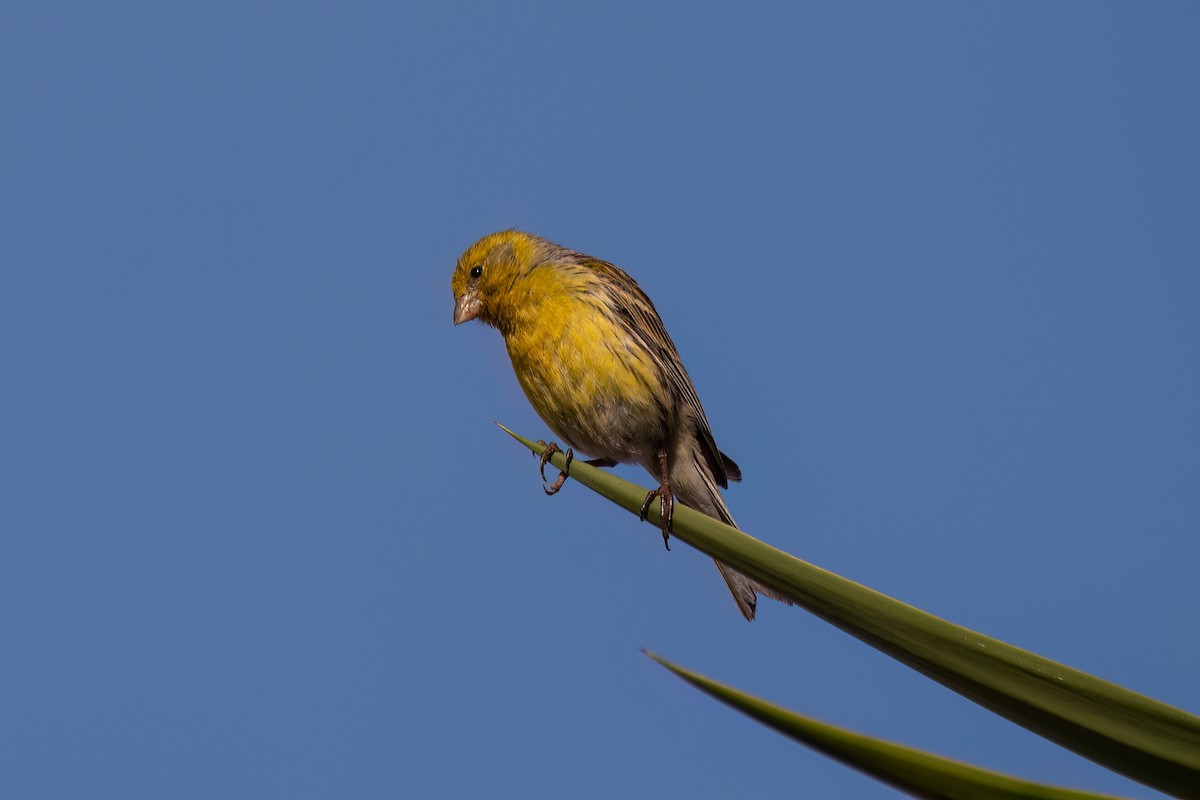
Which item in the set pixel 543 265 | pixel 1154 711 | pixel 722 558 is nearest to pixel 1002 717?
pixel 1154 711

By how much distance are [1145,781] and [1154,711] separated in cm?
10

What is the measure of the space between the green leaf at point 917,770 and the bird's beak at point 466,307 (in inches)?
146

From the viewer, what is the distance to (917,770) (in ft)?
5.49

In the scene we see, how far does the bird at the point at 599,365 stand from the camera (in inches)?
182

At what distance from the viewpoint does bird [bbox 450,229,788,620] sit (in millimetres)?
4629

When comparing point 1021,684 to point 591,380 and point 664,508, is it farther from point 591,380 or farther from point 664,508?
point 591,380

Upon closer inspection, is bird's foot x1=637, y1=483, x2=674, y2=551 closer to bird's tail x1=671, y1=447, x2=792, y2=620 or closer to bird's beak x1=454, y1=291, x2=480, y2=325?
bird's tail x1=671, y1=447, x2=792, y2=620

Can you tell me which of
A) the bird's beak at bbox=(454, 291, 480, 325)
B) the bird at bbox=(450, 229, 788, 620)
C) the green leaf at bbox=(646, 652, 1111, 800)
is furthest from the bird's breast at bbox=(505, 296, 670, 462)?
the green leaf at bbox=(646, 652, 1111, 800)

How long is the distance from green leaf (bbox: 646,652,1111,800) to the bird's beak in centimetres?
371

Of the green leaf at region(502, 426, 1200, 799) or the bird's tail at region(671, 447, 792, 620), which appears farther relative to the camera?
the bird's tail at region(671, 447, 792, 620)

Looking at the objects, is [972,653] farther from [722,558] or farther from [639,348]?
[639,348]

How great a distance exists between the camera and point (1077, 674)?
68.6 inches

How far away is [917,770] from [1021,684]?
0.71 ft

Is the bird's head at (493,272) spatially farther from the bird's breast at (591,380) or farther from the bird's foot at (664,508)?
the bird's foot at (664,508)
